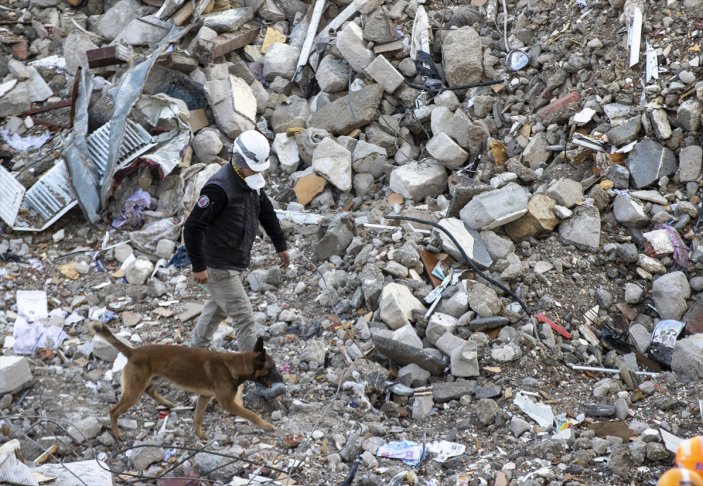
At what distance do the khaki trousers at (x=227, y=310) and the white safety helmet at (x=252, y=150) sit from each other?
820 millimetres

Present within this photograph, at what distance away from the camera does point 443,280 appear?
275 inches

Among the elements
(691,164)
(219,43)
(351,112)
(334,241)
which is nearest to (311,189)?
(351,112)

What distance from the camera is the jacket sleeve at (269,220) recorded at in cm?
583

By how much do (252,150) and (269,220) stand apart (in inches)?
31.8

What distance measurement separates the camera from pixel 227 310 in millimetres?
5719

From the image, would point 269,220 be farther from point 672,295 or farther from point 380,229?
point 672,295

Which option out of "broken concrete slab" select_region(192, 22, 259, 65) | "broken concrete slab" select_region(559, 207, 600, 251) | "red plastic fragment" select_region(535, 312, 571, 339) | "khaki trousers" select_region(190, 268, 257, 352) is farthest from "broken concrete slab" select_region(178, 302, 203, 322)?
"broken concrete slab" select_region(192, 22, 259, 65)

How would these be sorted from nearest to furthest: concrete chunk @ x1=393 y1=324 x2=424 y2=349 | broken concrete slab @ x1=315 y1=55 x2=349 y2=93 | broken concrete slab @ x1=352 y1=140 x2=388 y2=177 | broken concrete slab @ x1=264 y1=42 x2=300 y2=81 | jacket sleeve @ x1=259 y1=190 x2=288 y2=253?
jacket sleeve @ x1=259 y1=190 x2=288 y2=253 → concrete chunk @ x1=393 y1=324 x2=424 y2=349 → broken concrete slab @ x1=352 y1=140 x2=388 y2=177 → broken concrete slab @ x1=315 y1=55 x2=349 y2=93 → broken concrete slab @ x1=264 y1=42 x2=300 y2=81

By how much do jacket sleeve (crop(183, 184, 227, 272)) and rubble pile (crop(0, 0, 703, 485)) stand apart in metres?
1.29

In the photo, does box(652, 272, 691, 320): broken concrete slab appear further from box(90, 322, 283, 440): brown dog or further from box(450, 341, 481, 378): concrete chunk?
box(90, 322, 283, 440): brown dog

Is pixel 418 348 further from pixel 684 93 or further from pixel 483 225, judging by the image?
pixel 684 93

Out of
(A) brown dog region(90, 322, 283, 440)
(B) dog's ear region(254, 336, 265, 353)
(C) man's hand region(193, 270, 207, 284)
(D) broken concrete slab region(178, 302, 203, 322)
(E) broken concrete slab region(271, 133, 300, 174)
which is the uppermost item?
(C) man's hand region(193, 270, 207, 284)

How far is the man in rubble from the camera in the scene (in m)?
5.31

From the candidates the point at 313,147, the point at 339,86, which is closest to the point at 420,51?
the point at 339,86
